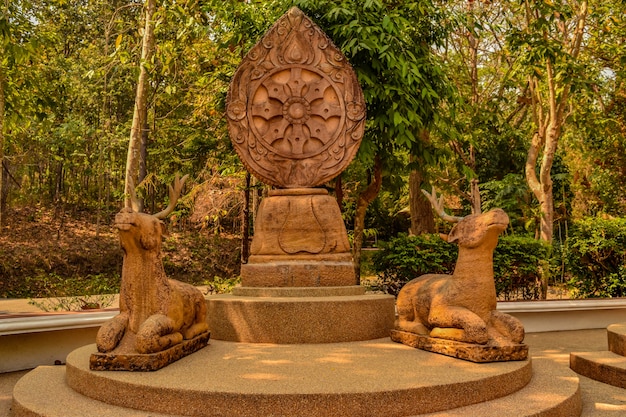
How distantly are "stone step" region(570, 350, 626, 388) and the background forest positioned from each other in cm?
392

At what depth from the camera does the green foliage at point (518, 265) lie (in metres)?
11.3

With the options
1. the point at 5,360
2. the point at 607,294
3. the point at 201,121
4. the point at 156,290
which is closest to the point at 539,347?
the point at 607,294

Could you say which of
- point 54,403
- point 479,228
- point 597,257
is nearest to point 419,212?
point 597,257

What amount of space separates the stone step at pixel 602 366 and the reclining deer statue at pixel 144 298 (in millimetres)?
4540

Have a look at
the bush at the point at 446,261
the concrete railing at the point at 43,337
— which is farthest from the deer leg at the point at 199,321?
the bush at the point at 446,261

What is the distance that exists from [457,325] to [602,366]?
2.13 meters

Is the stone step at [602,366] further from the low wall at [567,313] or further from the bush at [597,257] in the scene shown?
the bush at [597,257]

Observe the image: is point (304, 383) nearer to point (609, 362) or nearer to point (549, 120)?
point (609, 362)

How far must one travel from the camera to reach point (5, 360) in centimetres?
760

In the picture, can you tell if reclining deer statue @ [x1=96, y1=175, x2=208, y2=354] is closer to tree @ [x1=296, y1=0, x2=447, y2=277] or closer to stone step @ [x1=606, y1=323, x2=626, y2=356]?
tree @ [x1=296, y1=0, x2=447, y2=277]

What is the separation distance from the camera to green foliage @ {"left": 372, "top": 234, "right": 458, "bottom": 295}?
10.7 metres

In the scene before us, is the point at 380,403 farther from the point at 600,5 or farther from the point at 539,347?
the point at 600,5

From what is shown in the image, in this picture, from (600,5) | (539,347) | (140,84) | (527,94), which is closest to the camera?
(539,347)

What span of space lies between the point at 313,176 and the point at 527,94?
48.4 ft
